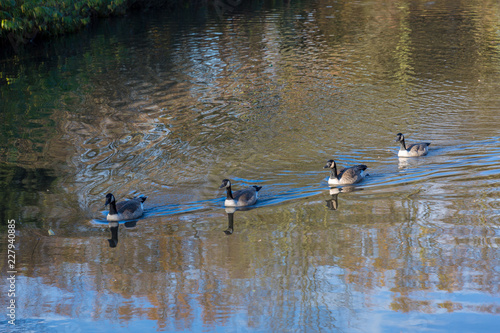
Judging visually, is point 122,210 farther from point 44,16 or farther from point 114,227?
point 44,16

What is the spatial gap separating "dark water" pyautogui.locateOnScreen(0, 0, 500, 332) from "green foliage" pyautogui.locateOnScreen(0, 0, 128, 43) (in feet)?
8.84

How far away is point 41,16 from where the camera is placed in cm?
3406

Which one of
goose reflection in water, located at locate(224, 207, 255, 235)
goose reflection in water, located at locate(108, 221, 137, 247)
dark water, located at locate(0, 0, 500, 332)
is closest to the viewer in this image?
dark water, located at locate(0, 0, 500, 332)

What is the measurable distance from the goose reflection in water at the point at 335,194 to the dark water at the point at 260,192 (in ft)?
0.27

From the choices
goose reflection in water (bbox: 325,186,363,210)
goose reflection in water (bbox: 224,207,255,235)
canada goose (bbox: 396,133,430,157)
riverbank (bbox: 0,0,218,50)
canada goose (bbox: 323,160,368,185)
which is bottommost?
goose reflection in water (bbox: 224,207,255,235)

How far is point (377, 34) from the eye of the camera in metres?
36.1

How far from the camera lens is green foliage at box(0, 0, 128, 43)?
99.3 feet

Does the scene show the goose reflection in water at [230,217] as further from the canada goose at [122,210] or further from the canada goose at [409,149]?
the canada goose at [409,149]

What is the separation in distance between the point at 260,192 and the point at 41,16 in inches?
1006

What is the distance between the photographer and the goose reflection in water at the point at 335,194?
1337 centimetres

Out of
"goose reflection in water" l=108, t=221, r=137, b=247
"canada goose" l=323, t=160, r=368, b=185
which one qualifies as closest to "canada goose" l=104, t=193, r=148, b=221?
"goose reflection in water" l=108, t=221, r=137, b=247

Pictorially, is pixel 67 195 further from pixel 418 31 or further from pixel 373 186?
pixel 418 31

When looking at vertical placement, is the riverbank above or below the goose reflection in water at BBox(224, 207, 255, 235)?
above

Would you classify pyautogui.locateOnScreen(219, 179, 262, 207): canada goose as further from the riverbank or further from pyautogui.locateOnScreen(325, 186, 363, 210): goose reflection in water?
the riverbank
